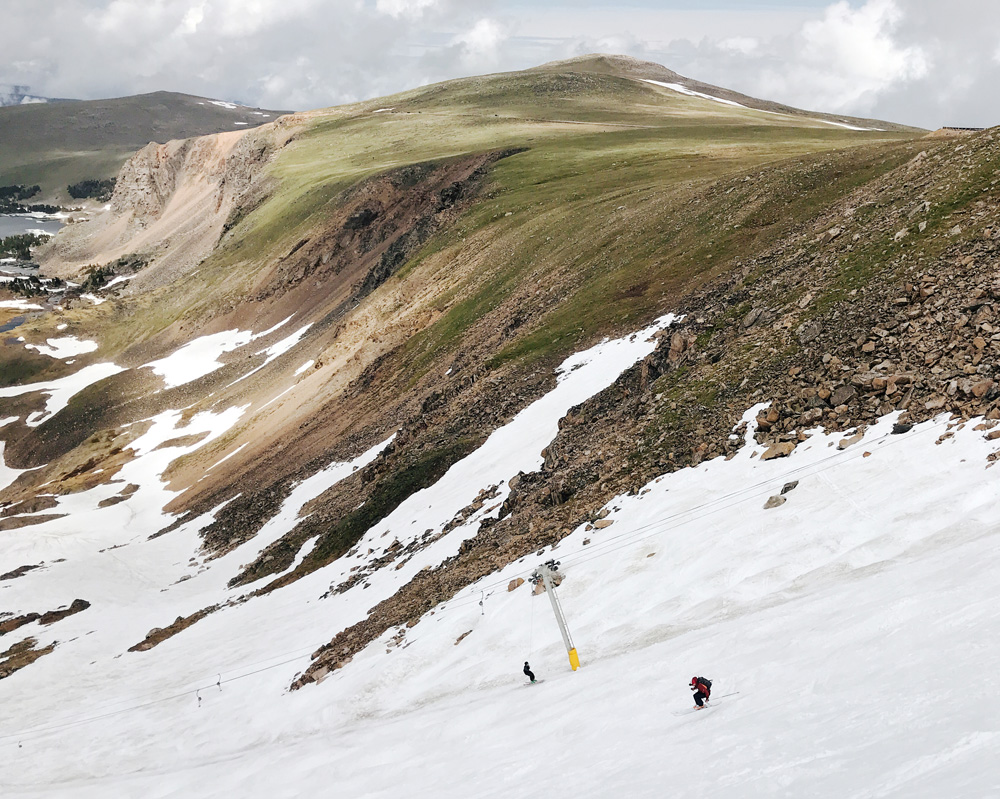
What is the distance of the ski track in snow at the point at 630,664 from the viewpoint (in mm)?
11969

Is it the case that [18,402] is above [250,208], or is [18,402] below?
below

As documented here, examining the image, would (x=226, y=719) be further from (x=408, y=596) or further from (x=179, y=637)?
(x=179, y=637)

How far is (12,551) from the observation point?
55.6 meters

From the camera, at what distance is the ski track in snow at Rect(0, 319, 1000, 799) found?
471 inches

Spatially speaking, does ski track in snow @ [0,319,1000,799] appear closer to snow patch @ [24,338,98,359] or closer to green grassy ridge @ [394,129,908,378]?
green grassy ridge @ [394,129,908,378]

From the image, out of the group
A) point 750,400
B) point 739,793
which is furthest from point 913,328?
point 739,793

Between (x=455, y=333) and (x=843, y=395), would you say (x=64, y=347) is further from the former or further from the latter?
(x=843, y=395)

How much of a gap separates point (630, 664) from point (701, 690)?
13.8ft

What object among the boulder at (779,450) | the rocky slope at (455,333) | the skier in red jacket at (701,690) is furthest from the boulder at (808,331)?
the skier in red jacket at (701,690)

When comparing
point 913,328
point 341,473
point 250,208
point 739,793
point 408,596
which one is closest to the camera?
point 739,793

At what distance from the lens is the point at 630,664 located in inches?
720

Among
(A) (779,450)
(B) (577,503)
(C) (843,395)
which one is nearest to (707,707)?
A: (A) (779,450)

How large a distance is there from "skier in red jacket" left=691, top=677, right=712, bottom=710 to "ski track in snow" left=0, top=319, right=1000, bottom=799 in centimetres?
29

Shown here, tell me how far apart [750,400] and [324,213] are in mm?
96602
